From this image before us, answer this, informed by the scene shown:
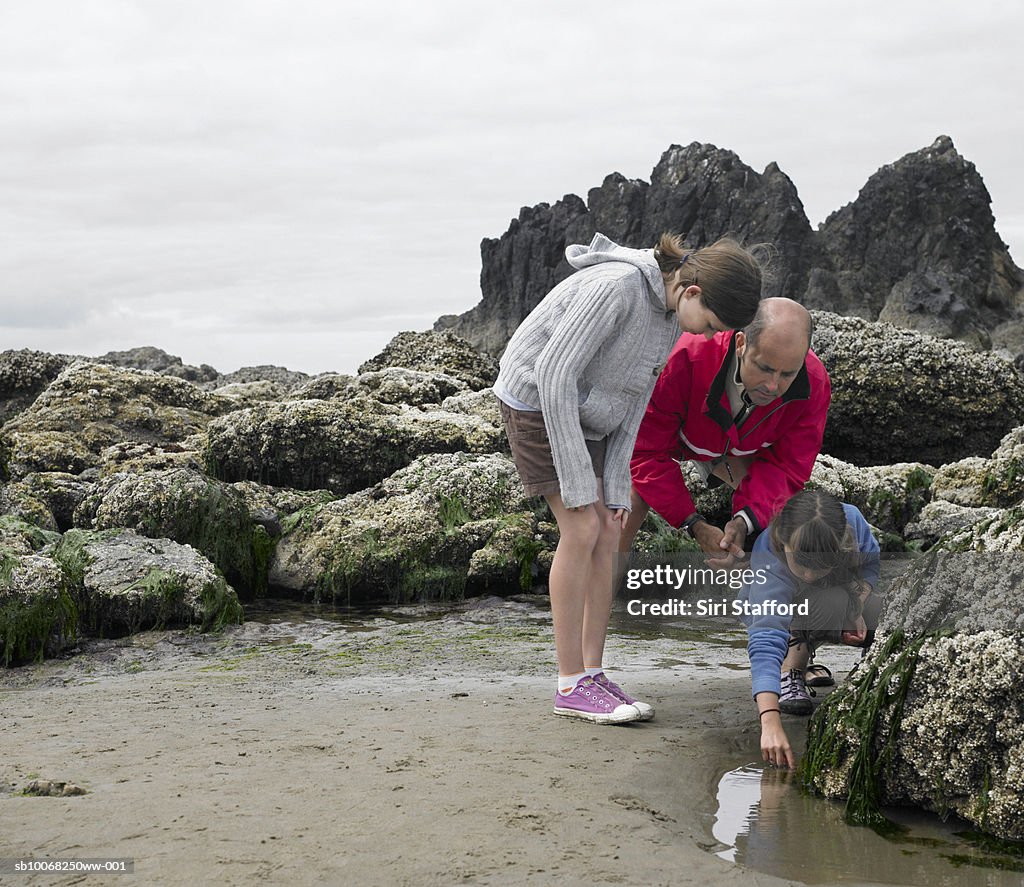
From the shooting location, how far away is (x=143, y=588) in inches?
269

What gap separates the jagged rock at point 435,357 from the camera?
54.4 feet

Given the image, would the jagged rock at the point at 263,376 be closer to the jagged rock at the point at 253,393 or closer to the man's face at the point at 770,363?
the jagged rock at the point at 253,393

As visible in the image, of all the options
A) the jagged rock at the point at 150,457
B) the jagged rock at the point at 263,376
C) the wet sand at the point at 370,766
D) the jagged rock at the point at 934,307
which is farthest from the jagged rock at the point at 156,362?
the jagged rock at the point at 934,307

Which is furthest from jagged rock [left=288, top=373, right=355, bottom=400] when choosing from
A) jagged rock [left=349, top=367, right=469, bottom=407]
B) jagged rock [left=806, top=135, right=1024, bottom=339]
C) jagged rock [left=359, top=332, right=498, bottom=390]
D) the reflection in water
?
jagged rock [left=806, top=135, right=1024, bottom=339]

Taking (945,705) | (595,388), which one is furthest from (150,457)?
(945,705)

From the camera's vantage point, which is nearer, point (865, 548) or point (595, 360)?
point (595, 360)

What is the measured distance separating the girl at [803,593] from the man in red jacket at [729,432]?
0.31m

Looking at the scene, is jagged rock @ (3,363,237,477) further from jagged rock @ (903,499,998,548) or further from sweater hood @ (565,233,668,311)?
sweater hood @ (565,233,668,311)

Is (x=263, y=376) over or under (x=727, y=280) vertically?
over

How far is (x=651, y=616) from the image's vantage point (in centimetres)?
736

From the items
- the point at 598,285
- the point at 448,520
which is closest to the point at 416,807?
the point at 598,285

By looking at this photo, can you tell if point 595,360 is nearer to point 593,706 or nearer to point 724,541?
point 724,541

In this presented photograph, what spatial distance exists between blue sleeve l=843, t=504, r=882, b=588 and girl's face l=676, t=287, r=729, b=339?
1.04 metres

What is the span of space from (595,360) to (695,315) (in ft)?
1.44
